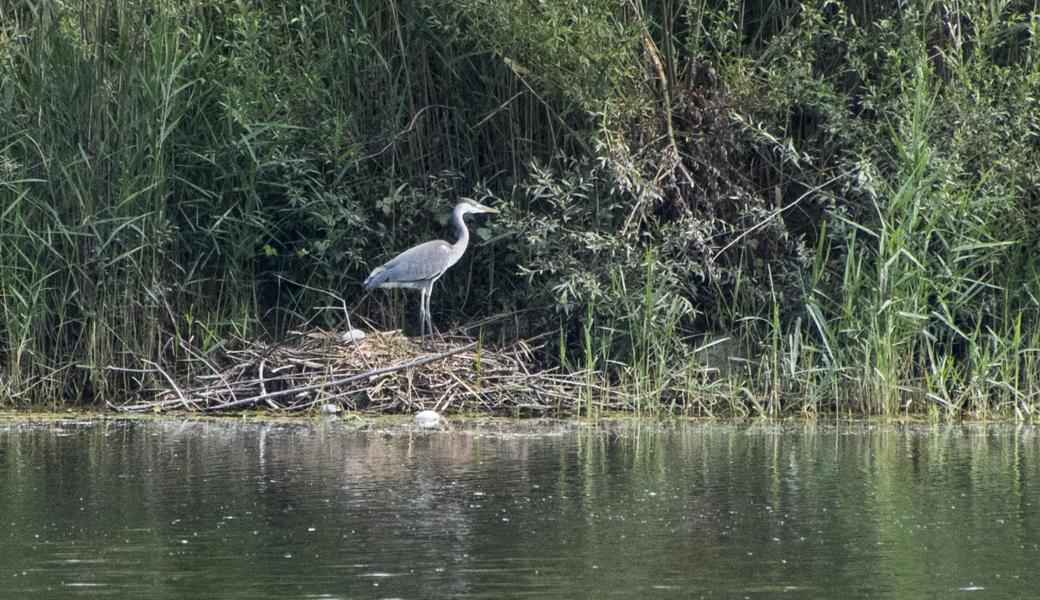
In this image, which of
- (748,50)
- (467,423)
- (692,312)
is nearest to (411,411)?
(467,423)

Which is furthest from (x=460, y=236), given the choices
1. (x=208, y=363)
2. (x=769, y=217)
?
(x=769, y=217)

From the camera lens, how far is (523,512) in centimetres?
674

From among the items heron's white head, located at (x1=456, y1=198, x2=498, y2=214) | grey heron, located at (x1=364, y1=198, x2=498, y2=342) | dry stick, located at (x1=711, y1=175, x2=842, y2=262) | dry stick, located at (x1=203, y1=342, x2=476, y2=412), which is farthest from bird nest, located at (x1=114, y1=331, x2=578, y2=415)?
dry stick, located at (x1=711, y1=175, x2=842, y2=262)

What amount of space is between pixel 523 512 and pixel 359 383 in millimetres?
3926

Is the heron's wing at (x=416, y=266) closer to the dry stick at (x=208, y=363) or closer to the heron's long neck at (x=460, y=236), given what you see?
the heron's long neck at (x=460, y=236)

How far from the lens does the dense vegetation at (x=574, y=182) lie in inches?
408

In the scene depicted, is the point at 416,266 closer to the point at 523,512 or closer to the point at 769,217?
the point at 769,217

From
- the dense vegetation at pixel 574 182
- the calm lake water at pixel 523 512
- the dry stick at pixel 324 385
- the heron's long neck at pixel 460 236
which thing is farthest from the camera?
the heron's long neck at pixel 460 236

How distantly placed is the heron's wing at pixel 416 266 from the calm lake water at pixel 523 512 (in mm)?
1432

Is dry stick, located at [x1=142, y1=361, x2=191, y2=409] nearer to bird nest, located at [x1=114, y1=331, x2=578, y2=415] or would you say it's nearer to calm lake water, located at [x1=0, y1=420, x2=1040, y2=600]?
bird nest, located at [x1=114, y1=331, x2=578, y2=415]

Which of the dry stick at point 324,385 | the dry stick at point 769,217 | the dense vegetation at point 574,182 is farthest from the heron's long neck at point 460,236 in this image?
the dry stick at point 769,217

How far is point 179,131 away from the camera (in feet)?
36.1

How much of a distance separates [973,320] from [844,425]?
1502 millimetres

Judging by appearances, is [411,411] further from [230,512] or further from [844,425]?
[230,512]
